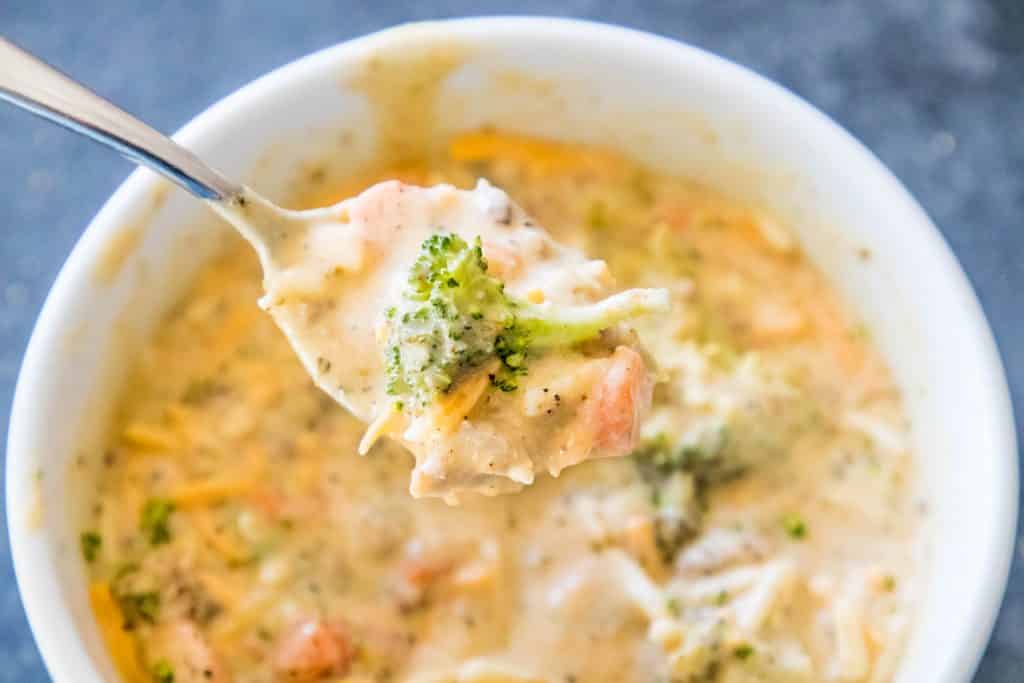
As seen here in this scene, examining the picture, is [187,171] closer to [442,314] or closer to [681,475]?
[442,314]

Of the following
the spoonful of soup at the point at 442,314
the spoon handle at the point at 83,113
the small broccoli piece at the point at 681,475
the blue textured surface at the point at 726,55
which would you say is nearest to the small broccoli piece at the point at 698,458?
the small broccoli piece at the point at 681,475

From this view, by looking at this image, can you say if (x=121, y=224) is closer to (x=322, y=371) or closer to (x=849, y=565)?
(x=322, y=371)

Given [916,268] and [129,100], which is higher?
[129,100]

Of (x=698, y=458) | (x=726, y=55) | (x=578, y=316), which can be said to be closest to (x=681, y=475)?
(x=698, y=458)

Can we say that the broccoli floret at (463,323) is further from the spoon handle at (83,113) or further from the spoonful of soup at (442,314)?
the spoon handle at (83,113)

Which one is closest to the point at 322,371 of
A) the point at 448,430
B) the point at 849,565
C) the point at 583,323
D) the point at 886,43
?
the point at 448,430

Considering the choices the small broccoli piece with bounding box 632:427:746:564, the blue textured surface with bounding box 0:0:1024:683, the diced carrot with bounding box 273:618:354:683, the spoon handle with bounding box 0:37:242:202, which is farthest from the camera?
the blue textured surface with bounding box 0:0:1024:683

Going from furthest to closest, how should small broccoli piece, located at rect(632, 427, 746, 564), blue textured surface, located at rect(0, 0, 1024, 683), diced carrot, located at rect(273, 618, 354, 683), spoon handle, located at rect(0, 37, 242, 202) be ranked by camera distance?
blue textured surface, located at rect(0, 0, 1024, 683), small broccoli piece, located at rect(632, 427, 746, 564), diced carrot, located at rect(273, 618, 354, 683), spoon handle, located at rect(0, 37, 242, 202)

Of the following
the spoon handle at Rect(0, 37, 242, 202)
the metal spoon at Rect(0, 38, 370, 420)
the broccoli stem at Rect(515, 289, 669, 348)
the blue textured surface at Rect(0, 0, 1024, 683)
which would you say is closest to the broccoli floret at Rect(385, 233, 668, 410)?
the broccoli stem at Rect(515, 289, 669, 348)

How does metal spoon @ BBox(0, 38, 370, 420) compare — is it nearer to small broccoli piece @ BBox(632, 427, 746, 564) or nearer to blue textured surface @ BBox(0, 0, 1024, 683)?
small broccoli piece @ BBox(632, 427, 746, 564)
